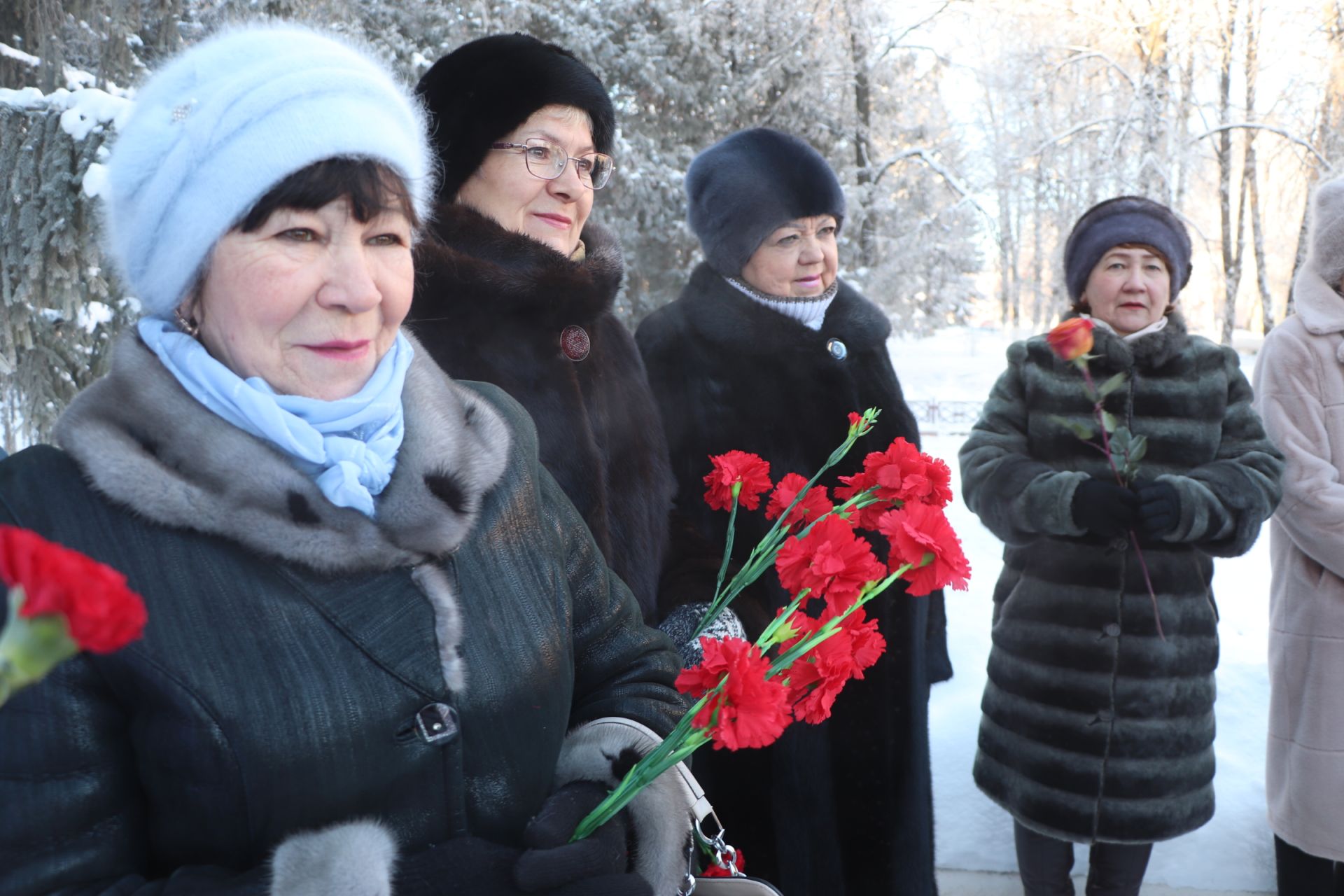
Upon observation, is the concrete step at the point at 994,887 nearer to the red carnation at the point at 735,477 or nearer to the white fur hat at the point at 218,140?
the red carnation at the point at 735,477

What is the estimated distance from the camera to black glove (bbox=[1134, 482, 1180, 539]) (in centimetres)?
260

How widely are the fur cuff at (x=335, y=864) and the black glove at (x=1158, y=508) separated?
7.38 feet

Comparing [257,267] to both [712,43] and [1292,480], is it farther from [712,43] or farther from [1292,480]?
[712,43]

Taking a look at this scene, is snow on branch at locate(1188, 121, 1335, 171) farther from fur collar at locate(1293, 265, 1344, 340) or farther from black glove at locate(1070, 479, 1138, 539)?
black glove at locate(1070, 479, 1138, 539)

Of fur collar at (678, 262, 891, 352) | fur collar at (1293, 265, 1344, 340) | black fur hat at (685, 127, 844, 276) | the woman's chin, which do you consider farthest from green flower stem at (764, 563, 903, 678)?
fur collar at (1293, 265, 1344, 340)

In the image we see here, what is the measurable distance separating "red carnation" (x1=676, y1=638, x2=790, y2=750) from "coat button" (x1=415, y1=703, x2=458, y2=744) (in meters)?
0.34

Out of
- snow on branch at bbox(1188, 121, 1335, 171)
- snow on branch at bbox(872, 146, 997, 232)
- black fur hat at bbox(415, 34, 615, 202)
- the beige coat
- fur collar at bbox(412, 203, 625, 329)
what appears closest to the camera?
fur collar at bbox(412, 203, 625, 329)

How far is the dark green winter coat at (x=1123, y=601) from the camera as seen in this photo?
9.14ft

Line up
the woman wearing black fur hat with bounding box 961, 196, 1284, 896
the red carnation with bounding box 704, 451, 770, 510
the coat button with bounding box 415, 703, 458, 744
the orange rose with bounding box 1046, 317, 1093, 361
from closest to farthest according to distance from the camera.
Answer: the coat button with bounding box 415, 703, 458, 744 < the red carnation with bounding box 704, 451, 770, 510 < the orange rose with bounding box 1046, 317, 1093, 361 < the woman wearing black fur hat with bounding box 961, 196, 1284, 896

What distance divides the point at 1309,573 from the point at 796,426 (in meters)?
1.67

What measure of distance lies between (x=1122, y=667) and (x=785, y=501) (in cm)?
184

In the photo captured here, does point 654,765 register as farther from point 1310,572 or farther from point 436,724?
point 1310,572

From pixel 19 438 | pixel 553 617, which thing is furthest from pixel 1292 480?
pixel 19 438

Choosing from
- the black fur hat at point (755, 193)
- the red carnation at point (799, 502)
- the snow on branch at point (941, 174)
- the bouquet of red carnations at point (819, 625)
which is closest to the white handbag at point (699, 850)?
the bouquet of red carnations at point (819, 625)
